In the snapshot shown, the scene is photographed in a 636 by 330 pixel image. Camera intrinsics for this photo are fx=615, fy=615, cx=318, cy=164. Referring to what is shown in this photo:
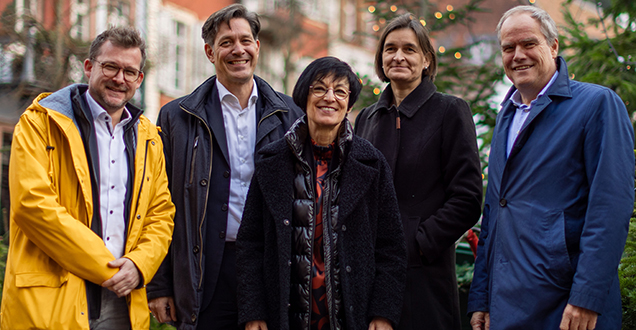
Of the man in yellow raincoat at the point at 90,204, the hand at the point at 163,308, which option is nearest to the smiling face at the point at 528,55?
the man in yellow raincoat at the point at 90,204

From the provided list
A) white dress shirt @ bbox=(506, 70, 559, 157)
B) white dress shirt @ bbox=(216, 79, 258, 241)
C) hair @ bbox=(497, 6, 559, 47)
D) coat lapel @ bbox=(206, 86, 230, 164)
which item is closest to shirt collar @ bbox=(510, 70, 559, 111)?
white dress shirt @ bbox=(506, 70, 559, 157)

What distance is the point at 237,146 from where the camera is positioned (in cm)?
379

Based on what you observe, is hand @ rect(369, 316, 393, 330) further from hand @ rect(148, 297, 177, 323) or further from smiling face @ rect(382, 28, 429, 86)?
smiling face @ rect(382, 28, 429, 86)

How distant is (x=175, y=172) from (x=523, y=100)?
2.07 meters

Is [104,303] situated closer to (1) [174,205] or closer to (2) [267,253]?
(1) [174,205]

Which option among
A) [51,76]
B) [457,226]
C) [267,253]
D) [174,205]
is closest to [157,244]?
[174,205]

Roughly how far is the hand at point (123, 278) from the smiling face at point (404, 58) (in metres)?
1.90

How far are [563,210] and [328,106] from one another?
1273 mm

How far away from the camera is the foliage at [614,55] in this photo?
6117 millimetres

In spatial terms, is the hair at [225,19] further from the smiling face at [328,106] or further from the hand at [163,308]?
the hand at [163,308]

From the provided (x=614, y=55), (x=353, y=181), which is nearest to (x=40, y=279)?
(x=353, y=181)

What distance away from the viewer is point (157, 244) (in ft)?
11.4

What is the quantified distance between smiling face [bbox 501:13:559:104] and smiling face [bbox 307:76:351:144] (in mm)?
914

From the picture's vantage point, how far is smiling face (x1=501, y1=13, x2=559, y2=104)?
3.25 meters
